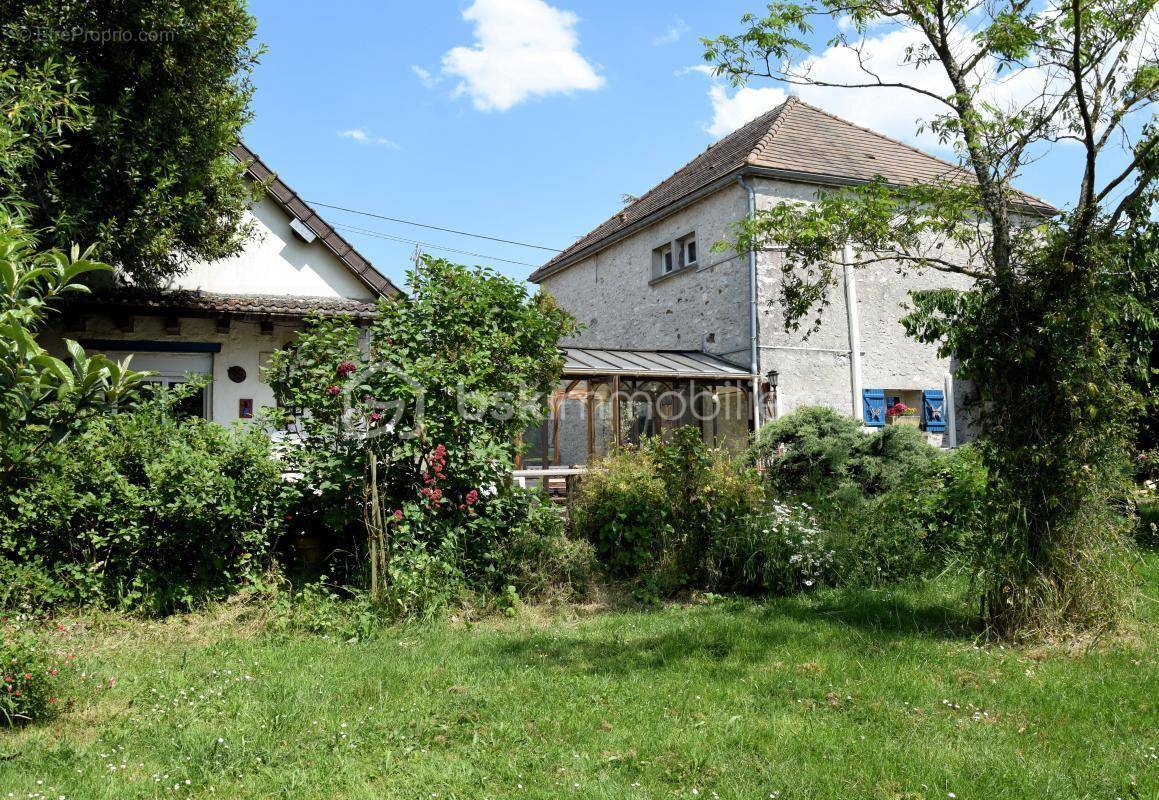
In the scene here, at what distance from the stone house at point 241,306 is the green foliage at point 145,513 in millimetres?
2411

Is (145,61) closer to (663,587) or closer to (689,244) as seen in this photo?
(663,587)

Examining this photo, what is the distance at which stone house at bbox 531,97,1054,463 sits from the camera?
13844 mm

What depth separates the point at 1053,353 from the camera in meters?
5.05

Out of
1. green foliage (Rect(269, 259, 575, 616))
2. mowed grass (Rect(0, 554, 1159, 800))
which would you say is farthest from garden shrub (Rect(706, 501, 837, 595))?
green foliage (Rect(269, 259, 575, 616))

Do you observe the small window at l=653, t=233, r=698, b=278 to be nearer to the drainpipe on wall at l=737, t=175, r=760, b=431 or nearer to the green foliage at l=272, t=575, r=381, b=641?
the drainpipe on wall at l=737, t=175, r=760, b=431

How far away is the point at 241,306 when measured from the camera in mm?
9125

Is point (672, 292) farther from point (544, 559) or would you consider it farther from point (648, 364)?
point (544, 559)

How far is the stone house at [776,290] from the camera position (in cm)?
1384

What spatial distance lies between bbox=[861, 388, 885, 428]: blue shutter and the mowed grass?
8741 millimetres

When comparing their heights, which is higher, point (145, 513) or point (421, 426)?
point (421, 426)

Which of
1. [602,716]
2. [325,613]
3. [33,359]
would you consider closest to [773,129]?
[325,613]

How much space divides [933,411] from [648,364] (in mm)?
6009

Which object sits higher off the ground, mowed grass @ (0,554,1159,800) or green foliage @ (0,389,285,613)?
green foliage @ (0,389,285,613)

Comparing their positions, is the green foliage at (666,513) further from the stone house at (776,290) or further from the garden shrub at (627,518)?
the stone house at (776,290)
